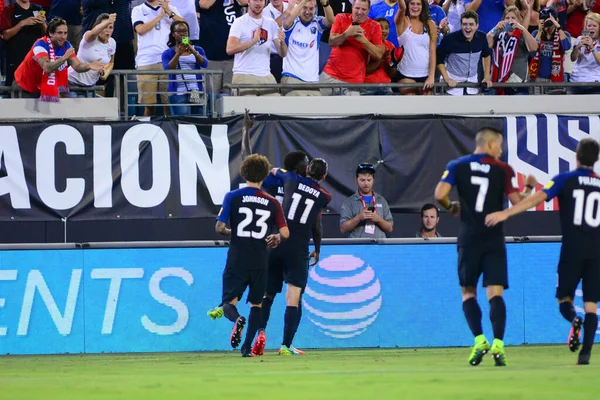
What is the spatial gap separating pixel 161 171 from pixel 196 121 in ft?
3.13

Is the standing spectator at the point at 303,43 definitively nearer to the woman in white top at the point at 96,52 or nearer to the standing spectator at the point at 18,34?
the woman in white top at the point at 96,52

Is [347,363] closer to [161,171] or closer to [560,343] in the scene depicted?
[560,343]

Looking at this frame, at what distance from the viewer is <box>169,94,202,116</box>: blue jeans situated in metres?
18.0

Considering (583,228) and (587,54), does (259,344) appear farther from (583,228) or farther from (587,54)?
(587,54)

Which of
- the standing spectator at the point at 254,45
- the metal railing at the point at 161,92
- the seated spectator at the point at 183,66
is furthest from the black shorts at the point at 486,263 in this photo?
the standing spectator at the point at 254,45

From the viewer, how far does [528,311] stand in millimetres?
15305

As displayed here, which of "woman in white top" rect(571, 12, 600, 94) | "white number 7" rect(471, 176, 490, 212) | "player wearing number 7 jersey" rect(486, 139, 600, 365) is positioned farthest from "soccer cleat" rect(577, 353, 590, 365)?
"woman in white top" rect(571, 12, 600, 94)

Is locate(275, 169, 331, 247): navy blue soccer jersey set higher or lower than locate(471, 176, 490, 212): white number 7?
lower

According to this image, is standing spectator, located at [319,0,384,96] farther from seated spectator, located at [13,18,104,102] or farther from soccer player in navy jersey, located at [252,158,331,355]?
soccer player in navy jersey, located at [252,158,331,355]

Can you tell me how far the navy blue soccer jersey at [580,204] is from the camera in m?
10.3

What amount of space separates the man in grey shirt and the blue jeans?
372 cm

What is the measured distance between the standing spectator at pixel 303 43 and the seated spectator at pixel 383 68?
2.87 feet

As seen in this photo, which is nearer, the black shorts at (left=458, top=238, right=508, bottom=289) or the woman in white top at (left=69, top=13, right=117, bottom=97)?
the black shorts at (left=458, top=238, right=508, bottom=289)

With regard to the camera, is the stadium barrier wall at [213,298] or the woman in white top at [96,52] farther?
the woman in white top at [96,52]
